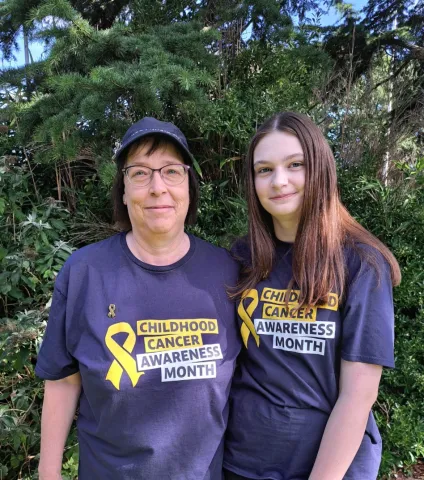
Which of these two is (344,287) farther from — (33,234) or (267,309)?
(33,234)

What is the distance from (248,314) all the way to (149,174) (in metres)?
0.66

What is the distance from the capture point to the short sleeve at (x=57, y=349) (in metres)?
1.60

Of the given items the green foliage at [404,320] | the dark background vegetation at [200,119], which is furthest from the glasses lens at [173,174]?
the green foliage at [404,320]

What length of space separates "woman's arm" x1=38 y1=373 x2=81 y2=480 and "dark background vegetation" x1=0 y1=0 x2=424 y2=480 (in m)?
0.80

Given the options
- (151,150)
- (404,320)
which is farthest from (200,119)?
(404,320)

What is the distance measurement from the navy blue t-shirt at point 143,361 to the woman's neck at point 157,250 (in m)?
0.04

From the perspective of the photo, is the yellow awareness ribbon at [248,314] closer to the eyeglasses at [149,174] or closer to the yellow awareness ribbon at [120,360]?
the yellow awareness ribbon at [120,360]

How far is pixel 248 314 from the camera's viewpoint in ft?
5.42

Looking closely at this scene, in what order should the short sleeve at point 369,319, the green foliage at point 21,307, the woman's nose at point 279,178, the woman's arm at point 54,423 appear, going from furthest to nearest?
the green foliage at point 21,307
the woman's arm at point 54,423
the woman's nose at point 279,178
the short sleeve at point 369,319

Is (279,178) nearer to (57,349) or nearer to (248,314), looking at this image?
(248,314)

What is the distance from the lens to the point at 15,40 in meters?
3.69

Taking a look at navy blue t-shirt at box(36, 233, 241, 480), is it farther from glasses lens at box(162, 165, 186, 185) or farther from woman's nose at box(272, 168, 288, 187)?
woman's nose at box(272, 168, 288, 187)

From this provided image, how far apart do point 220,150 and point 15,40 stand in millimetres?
2001

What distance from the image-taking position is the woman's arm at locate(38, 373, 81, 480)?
1680mm
